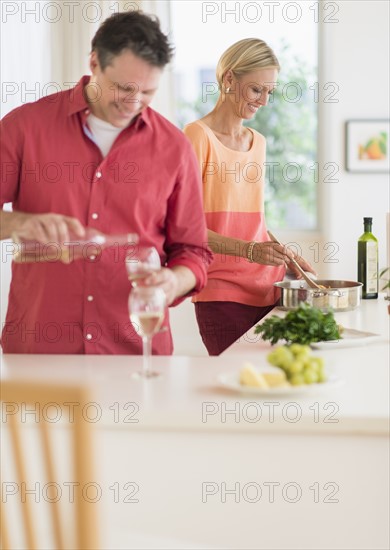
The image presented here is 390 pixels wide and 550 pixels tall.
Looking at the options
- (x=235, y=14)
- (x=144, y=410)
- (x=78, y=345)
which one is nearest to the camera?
(x=144, y=410)

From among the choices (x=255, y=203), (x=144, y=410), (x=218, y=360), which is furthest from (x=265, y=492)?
(x=255, y=203)

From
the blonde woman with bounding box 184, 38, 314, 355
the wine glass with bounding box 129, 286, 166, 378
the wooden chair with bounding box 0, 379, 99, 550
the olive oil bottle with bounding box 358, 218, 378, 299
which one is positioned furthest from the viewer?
Result: the olive oil bottle with bounding box 358, 218, 378, 299

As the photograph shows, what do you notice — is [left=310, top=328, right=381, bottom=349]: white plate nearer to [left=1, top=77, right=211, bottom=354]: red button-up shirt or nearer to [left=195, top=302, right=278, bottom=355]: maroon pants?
[left=1, top=77, right=211, bottom=354]: red button-up shirt

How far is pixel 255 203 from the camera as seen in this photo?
3.09 m

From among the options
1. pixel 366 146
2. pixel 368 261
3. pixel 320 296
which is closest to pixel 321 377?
pixel 320 296

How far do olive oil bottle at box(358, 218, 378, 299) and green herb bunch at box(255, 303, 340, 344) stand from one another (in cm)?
113

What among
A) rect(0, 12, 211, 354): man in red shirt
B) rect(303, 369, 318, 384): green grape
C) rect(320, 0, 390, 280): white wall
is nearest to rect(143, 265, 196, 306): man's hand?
rect(0, 12, 211, 354): man in red shirt

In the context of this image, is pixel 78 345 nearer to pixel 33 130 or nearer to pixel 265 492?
pixel 33 130

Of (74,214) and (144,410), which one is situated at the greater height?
(74,214)

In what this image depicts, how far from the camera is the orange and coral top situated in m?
2.96

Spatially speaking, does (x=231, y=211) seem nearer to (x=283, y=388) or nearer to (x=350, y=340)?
(x=350, y=340)

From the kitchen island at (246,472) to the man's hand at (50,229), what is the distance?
16.4 inches

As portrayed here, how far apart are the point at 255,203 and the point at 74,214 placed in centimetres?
104

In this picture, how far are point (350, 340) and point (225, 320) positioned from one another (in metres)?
0.75
